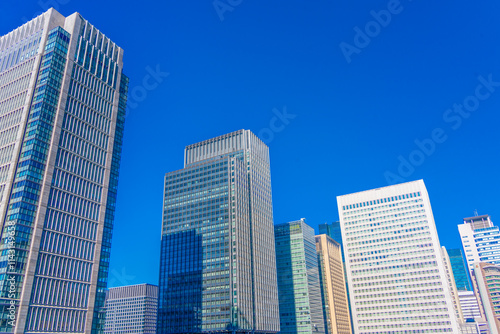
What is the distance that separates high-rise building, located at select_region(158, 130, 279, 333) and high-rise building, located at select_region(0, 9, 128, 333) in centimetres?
5135

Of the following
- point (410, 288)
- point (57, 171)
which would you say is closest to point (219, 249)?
point (57, 171)

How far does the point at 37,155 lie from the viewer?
109 metres

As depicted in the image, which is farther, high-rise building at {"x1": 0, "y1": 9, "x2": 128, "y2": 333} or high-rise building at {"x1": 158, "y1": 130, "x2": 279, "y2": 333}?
high-rise building at {"x1": 158, "y1": 130, "x2": 279, "y2": 333}

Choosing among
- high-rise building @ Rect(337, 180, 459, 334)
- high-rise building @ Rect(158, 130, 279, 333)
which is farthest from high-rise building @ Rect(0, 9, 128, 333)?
high-rise building @ Rect(337, 180, 459, 334)

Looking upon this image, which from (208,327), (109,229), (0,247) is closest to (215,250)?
(208,327)

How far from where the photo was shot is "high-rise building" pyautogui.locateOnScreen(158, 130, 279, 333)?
6181 inches

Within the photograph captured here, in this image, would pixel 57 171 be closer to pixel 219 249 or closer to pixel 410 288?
pixel 219 249

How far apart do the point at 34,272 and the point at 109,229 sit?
26.7 metres

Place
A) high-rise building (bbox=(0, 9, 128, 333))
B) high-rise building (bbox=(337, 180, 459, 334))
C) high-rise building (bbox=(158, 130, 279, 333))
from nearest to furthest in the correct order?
high-rise building (bbox=(0, 9, 128, 333))
high-rise building (bbox=(158, 130, 279, 333))
high-rise building (bbox=(337, 180, 459, 334))

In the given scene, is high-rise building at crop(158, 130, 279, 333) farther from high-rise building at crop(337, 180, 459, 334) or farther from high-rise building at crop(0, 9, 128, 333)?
high-rise building at crop(0, 9, 128, 333)

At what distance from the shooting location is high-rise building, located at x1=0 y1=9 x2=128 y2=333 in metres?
100

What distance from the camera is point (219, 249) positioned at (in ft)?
538

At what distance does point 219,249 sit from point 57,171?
240ft

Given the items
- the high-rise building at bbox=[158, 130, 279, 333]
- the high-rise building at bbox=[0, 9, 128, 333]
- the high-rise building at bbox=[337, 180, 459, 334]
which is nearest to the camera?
the high-rise building at bbox=[0, 9, 128, 333]
